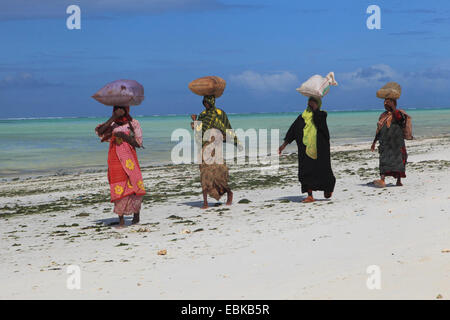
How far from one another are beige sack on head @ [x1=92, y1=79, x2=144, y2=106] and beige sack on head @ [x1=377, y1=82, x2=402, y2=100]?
5018mm

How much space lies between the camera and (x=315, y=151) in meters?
9.62

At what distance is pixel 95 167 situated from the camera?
23859 millimetres

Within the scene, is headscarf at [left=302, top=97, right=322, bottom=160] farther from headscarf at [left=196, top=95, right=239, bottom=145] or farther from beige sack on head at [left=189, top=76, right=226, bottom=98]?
beige sack on head at [left=189, top=76, right=226, bottom=98]

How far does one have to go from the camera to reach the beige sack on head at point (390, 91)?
426 inches

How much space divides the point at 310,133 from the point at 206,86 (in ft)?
6.11

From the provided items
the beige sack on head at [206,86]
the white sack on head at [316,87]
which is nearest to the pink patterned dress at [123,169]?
the beige sack on head at [206,86]

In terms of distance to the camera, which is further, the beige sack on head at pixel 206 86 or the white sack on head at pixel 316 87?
the beige sack on head at pixel 206 86

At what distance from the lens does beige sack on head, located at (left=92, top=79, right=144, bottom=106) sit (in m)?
7.96

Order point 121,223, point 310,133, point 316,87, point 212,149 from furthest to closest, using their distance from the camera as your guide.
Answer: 1. point 212,149
2. point 310,133
3. point 316,87
4. point 121,223

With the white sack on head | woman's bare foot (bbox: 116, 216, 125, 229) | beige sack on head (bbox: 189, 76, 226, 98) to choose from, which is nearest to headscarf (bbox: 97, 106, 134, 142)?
woman's bare foot (bbox: 116, 216, 125, 229)

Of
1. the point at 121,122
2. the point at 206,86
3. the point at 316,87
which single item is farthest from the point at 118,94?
the point at 316,87

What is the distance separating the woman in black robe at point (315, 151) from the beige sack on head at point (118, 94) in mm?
2743

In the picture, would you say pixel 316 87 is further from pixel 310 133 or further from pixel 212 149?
pixel 212 149

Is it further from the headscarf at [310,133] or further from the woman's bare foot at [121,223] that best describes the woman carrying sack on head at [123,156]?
the headscarf at [310,133]
